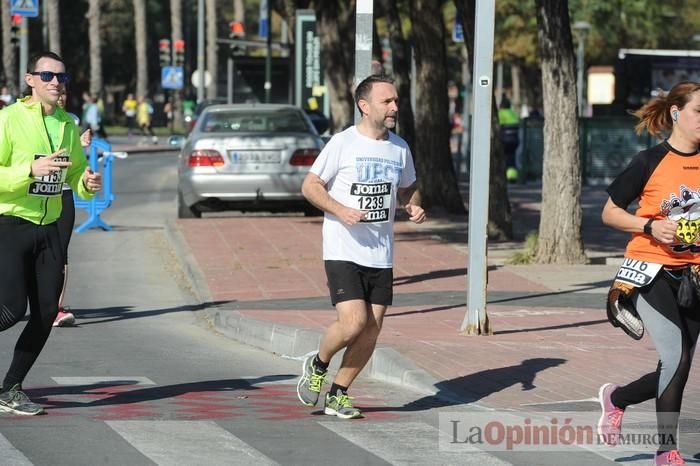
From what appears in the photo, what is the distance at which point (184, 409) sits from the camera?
28.0 ft

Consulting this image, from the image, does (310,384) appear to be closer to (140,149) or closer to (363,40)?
(363,40)

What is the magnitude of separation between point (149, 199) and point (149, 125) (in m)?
31.9

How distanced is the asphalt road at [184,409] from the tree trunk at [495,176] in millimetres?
5522

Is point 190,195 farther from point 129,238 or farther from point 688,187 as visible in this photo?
point 688,187

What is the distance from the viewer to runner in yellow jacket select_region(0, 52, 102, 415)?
800 centimetres

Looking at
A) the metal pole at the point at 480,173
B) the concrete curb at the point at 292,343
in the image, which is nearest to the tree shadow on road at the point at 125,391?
the concrete curb at the point at 292,343

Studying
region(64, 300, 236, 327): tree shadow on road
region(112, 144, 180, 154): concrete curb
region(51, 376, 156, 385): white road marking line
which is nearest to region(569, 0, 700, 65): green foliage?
region(112, 144, 180, 154): concrete curb

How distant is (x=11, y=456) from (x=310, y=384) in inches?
77.2

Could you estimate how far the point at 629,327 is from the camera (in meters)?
6.90

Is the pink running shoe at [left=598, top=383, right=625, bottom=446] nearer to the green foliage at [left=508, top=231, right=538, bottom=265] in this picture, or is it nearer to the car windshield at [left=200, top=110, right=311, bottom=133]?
the green foliage at [left=508, top=231, right=538, bottom=265]

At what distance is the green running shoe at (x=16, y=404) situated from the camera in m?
8.15

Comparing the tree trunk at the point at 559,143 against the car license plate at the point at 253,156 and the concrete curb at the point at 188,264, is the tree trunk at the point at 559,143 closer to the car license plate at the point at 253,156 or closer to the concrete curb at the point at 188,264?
the concrete curb at the point at 188,264

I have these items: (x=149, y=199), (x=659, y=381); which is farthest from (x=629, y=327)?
(x=149, y=199)

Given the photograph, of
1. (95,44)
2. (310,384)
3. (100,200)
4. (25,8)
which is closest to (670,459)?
(310,384)
